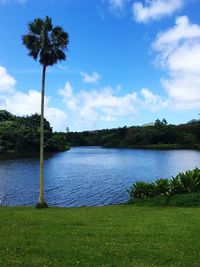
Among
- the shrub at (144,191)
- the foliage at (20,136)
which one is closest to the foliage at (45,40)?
the shrub at (144,191)

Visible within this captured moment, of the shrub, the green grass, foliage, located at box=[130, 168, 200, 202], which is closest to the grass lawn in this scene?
the green grass

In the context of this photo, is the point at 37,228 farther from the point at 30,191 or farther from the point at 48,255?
the point at 30,191

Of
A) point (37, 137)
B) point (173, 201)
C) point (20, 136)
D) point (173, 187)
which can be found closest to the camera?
point (173, 201)

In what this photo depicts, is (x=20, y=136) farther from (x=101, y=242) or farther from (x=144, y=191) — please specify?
(x=101, y=242)

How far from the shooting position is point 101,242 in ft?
43.7

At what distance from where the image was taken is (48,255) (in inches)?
449

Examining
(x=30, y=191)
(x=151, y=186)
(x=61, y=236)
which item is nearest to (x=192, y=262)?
(x=61, y=236)

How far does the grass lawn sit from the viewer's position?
10.9 meters

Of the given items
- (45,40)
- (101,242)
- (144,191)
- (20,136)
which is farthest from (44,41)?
(20,136)

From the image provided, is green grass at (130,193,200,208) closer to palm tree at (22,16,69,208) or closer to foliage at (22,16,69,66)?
palm tree at (22,16,69,208)

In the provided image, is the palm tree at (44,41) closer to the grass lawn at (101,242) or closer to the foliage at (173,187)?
the foliage at (173,187)

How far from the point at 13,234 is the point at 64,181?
4220 centimetres

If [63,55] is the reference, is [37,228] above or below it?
below

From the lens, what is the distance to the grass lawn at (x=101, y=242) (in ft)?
35.7
